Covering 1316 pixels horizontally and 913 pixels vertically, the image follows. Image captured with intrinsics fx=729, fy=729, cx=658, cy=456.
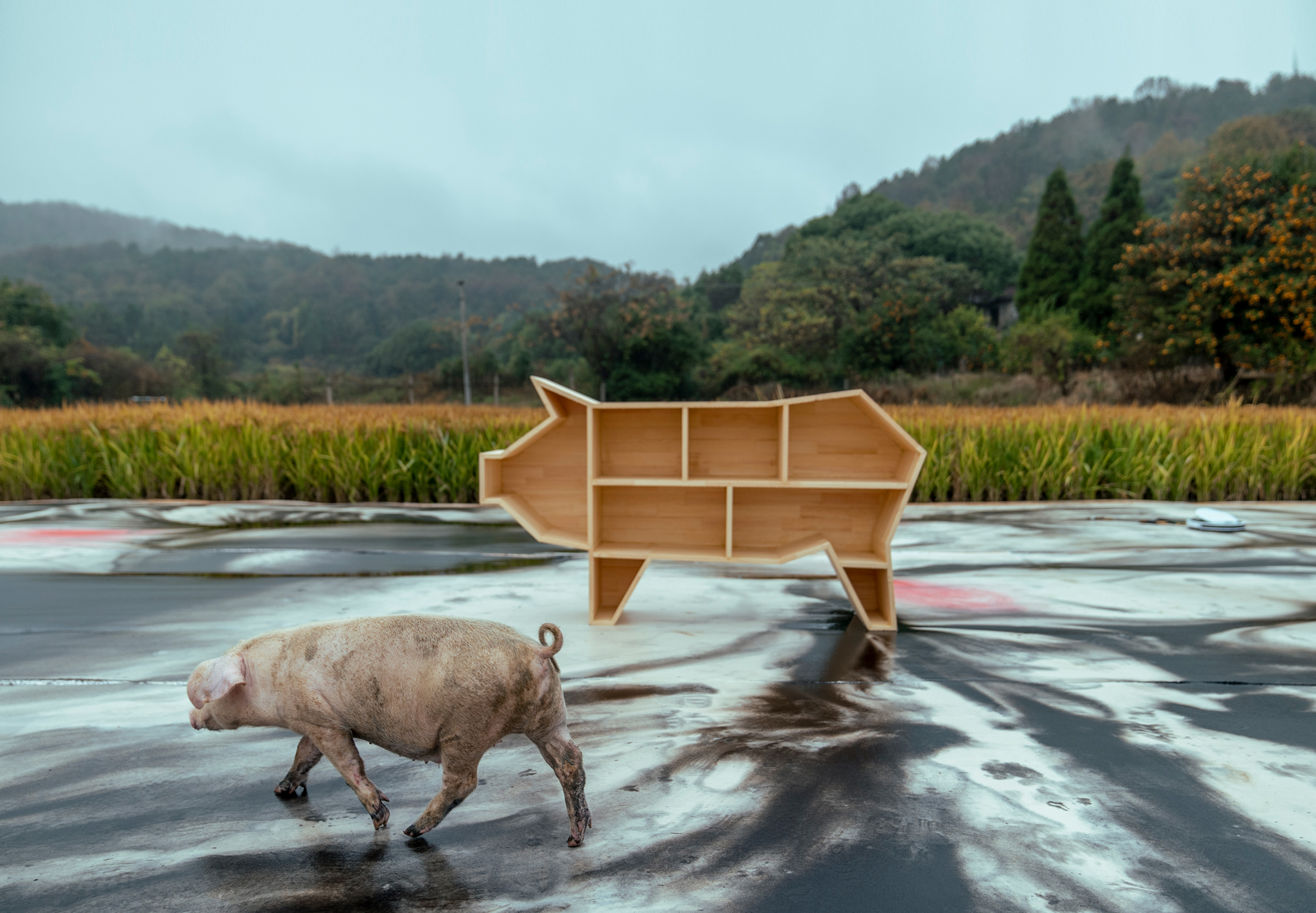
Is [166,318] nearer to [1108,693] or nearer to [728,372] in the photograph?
[728,372]

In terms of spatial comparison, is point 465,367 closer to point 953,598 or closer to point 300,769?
point 953,598

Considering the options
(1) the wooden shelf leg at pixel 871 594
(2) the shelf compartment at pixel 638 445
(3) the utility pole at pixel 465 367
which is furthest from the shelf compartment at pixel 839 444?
(3) the utility pole at pixel 465 367

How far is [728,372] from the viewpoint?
25.4 m

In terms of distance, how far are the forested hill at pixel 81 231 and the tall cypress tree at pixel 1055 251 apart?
174 ft

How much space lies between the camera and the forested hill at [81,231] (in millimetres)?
59562

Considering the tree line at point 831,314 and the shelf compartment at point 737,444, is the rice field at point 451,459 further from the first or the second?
the tree line at point 831,314

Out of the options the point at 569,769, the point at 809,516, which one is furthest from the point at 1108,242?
the point at 569,769

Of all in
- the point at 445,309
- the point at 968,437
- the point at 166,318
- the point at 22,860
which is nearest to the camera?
the point at 22,860

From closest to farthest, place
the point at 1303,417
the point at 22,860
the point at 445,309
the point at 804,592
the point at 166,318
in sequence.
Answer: the point at 22,860 → the point at 804,592 → the point at 1303,417 → the point at 166,318 → the point at 445,309

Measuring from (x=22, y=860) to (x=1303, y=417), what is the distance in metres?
8.73

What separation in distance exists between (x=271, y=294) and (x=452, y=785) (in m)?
49.4

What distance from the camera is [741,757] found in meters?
1.83

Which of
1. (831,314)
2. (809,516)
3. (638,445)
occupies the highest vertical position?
(831,314)

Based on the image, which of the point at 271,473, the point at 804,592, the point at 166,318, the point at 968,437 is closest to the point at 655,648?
the point at 804,592
